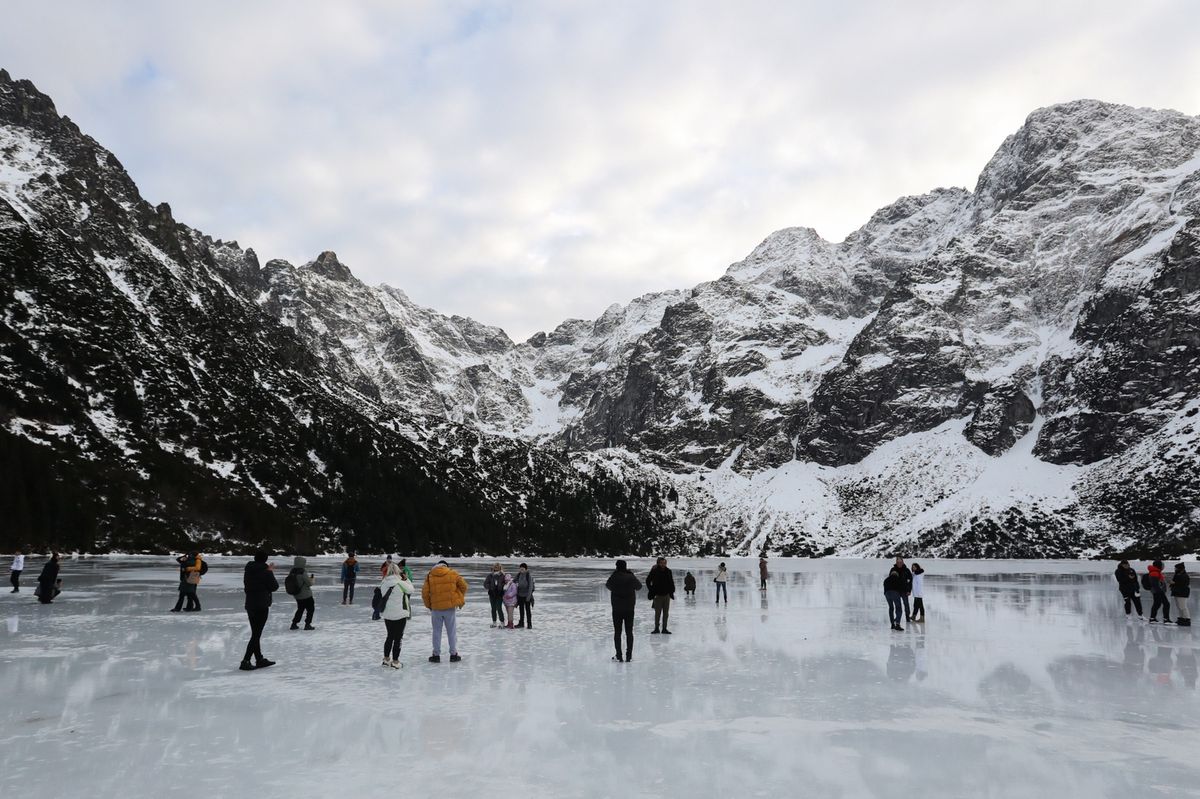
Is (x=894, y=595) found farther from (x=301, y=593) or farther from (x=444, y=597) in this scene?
(x=301, y=593)

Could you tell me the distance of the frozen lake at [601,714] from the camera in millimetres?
9570

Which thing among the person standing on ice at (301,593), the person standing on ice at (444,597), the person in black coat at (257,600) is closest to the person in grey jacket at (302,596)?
the person standing on ice at (301,593)

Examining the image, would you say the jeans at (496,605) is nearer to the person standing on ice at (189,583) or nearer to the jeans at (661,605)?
the jeans at (661,605)

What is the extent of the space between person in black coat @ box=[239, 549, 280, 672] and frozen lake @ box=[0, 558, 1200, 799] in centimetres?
54

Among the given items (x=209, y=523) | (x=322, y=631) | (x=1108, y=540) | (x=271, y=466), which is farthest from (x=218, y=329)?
(x=1108, y=540)

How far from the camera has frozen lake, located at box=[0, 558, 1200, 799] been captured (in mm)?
9570

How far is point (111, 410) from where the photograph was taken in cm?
12700

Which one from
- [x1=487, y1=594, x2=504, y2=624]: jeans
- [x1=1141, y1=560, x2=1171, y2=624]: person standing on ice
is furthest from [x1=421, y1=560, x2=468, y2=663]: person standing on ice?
[x1=1141, y1=560, x2=1171, y2=624]: person standing on ice

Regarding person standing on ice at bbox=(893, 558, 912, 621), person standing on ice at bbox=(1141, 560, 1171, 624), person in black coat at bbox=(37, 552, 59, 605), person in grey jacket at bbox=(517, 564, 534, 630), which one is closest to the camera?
person in grey jacket at bbox=(517, 564, 534, 630)

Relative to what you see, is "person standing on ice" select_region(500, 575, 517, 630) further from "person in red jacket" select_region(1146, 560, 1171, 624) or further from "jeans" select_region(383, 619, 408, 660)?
"person in red jacket" select_region(1146, 560, 1171, 624)

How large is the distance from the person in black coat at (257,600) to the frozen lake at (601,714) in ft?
1.77

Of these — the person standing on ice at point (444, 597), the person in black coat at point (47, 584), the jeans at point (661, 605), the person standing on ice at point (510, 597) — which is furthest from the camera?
the person in black coat at point (47, 584)

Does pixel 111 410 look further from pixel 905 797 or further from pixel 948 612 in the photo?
pixel 905 797

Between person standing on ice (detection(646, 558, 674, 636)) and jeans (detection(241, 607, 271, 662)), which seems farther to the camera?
person standing on ice (detection(646, 558, 674, 636))
